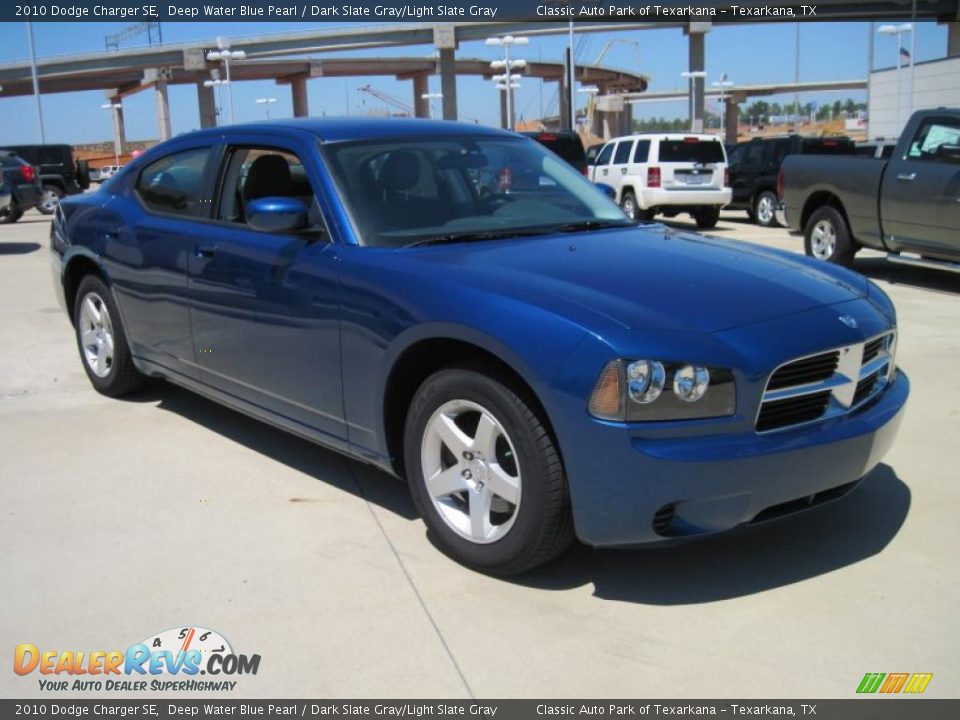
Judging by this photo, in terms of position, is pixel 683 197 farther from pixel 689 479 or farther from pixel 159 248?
pixel 689 479

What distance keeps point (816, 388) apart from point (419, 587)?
158 centimetres

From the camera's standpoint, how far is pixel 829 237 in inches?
443

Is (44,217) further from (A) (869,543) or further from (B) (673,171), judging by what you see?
(A) (869,543)

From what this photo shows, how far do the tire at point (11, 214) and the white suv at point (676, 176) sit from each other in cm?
1362

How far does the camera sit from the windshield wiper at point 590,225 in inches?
169

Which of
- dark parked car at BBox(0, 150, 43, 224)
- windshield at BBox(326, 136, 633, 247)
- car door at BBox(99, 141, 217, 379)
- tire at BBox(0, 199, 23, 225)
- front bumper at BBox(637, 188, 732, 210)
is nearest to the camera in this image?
windshield at BBox(326, 136, 633, 247)

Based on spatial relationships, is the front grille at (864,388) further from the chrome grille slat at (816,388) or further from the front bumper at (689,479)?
the front bumper at (689,479)

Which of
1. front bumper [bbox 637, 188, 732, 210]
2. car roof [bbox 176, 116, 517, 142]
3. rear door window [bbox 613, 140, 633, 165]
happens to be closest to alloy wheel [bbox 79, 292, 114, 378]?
car roof [bbox 176, 116, 517, 142]

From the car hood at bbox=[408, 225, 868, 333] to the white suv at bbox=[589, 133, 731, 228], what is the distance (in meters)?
13.8

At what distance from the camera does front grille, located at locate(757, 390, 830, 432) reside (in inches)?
124

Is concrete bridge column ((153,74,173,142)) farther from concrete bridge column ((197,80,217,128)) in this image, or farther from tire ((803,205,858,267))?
tire ((803,205,858,267))

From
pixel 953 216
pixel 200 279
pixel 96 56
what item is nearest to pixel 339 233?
pixel 200 279

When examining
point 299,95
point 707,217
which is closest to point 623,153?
point 707,217

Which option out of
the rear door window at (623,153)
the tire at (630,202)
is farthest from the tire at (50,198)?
the tire at (630,202)
